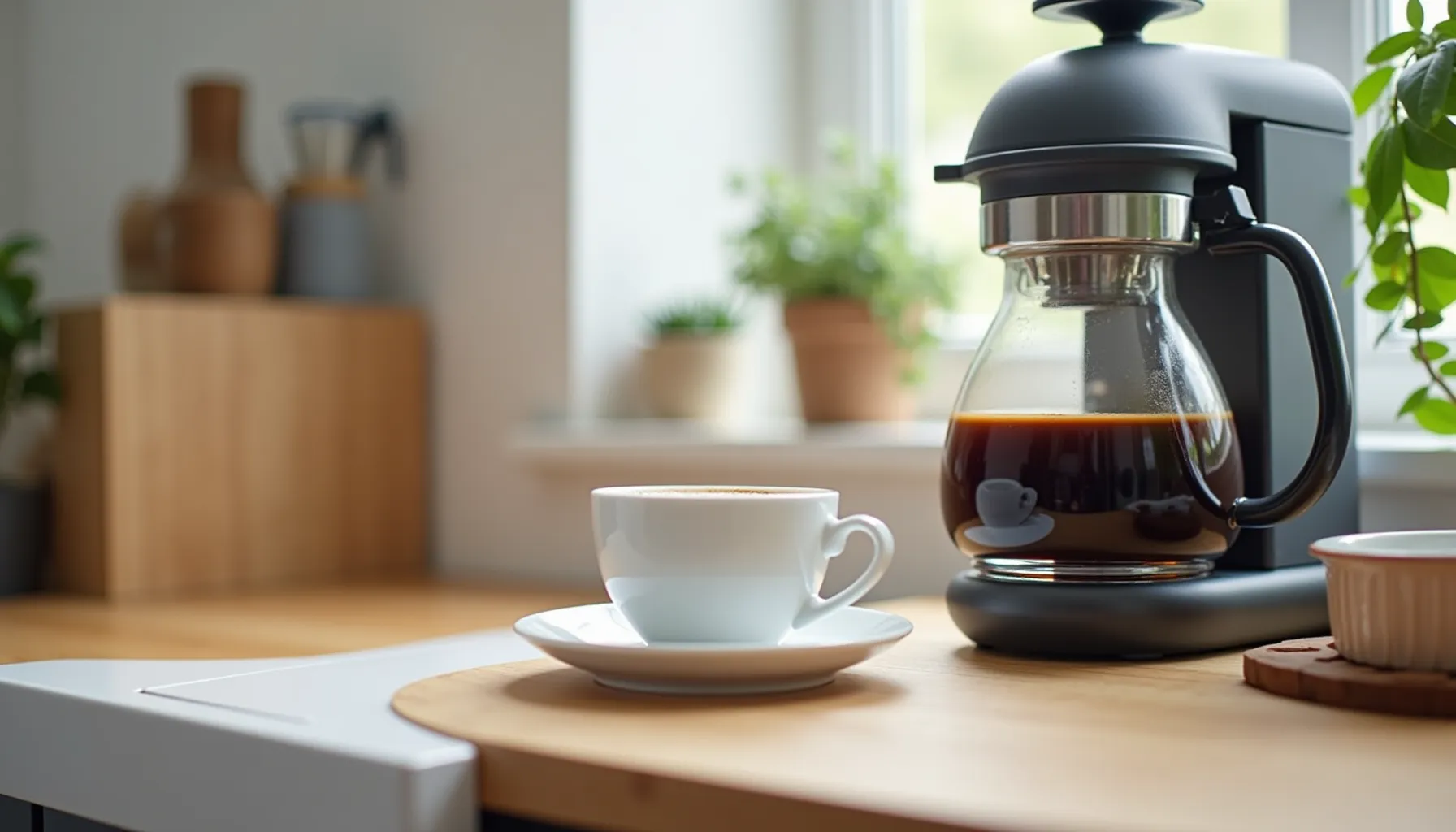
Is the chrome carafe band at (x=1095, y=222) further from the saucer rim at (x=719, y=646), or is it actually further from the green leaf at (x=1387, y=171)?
the saucer rim at (x=719, y=646)

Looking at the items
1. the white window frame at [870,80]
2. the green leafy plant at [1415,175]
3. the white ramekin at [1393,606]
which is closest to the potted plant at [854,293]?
the white window frame at [870,80]

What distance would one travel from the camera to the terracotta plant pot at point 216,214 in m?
1.65

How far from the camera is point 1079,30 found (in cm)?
159

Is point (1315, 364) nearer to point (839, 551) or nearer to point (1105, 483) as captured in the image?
point (1105, 483)

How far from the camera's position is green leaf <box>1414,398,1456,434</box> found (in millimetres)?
984

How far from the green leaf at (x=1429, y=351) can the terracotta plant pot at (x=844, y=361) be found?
632 millimetres

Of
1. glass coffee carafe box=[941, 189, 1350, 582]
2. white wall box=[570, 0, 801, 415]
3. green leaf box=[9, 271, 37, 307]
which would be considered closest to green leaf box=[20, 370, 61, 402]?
green leaf box=[9, 271, 37, 307]

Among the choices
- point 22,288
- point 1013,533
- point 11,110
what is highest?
point 11,110

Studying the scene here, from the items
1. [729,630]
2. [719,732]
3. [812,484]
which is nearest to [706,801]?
[719,732]

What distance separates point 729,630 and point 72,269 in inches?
74.0

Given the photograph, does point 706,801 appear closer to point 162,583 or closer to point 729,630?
point 729,630

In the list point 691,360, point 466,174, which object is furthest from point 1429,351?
point 466,174

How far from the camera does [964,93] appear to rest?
172 cm

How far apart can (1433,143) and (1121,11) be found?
0.20m
